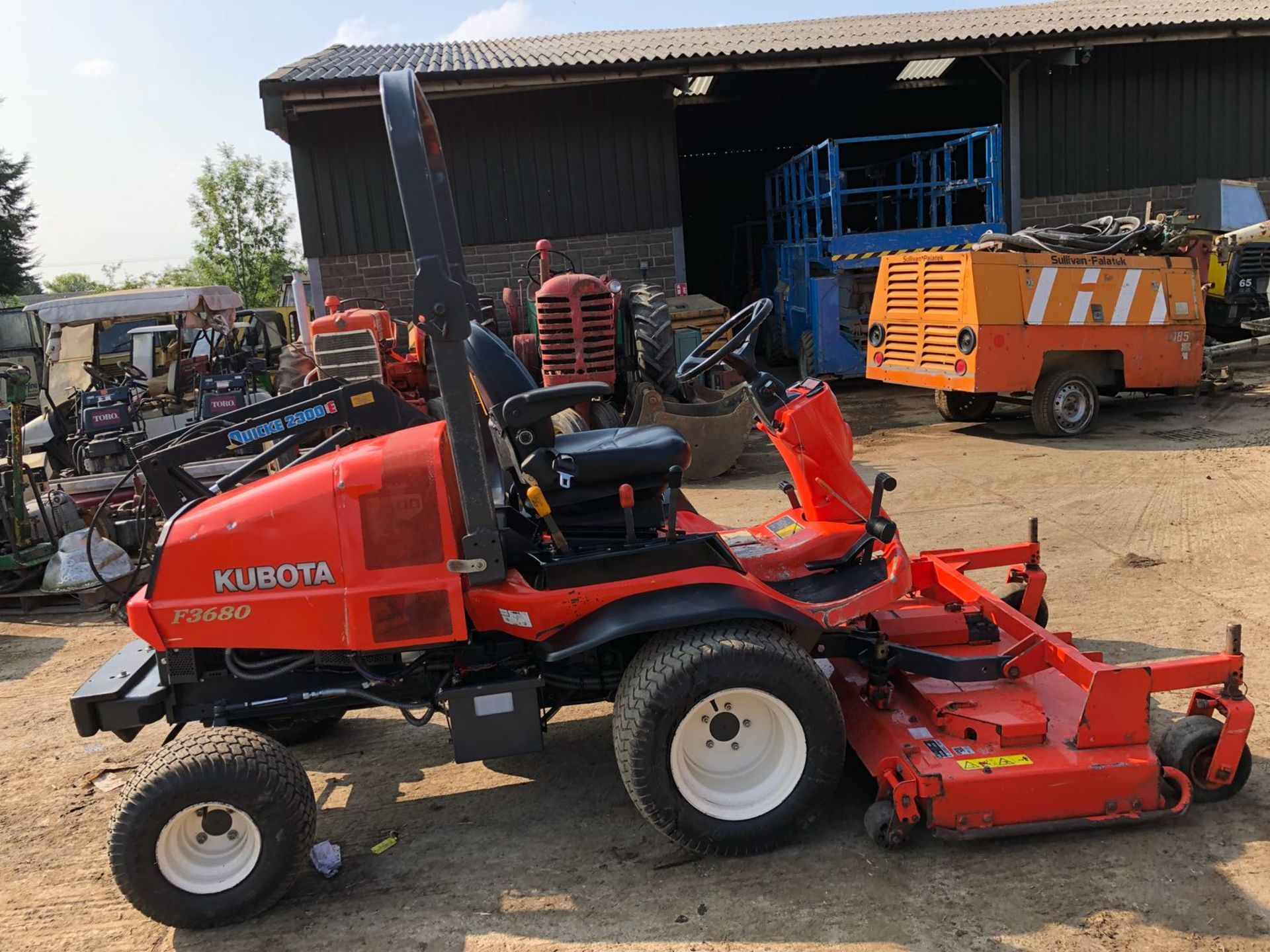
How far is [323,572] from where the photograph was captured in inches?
110

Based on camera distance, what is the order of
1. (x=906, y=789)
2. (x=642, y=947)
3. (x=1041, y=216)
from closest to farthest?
(x=642, y=947)
(x=906, y=789)
(x=1041, y=216)

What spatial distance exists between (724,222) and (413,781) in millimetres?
19427

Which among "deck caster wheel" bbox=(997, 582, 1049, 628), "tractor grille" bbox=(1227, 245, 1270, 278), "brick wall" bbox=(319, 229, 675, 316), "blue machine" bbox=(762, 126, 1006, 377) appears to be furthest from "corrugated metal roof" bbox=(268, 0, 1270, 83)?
"deck caster wheel" bbox=(997, 582, 1049, 628)

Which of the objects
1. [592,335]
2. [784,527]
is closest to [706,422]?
[592,335]

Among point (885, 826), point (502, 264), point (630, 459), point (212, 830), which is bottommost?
point (885, 826)

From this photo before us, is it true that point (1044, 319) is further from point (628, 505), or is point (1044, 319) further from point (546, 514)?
point (546, 514)

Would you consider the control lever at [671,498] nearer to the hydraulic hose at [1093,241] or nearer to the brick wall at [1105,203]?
the hydraulic hose at [1093,241]

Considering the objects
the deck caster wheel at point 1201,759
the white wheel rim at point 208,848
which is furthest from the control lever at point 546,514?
the deck caster wheel at point 1201,759

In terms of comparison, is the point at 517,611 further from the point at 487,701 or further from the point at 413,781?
the point at 413,781

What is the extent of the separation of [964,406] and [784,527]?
680 cm

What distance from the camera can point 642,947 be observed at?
101 inches

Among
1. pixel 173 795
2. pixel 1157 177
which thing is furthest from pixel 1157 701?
pixel 1157 177

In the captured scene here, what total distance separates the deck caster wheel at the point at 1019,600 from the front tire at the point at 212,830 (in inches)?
117

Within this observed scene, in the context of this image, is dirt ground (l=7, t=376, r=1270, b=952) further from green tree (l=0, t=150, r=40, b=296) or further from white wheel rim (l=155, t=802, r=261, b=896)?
green tree (l=0, t=150, r=40, b=296)
